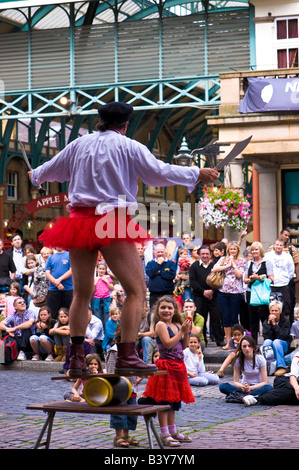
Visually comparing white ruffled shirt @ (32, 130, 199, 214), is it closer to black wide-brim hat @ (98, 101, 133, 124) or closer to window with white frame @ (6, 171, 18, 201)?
black wide-brim hat @ (98, 101, 133, 124)

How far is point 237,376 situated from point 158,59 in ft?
46.1

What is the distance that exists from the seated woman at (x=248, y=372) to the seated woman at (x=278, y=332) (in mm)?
1246

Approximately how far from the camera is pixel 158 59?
23.2 metres

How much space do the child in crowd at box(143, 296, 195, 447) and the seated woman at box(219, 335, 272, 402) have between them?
2.52 meters

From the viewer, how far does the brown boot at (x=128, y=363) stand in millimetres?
6098

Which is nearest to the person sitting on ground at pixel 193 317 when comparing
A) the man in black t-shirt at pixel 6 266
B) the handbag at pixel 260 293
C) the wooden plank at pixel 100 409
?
the handbag at pixel 260 293

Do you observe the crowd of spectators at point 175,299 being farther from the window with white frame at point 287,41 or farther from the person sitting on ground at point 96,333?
the window with white frame at point 287,41

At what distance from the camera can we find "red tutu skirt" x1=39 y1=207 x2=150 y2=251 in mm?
5895

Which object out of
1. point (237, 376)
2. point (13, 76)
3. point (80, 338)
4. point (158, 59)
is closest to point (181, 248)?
point (237, 376)

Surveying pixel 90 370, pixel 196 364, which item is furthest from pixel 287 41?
pixel 90 370

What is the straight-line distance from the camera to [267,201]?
906 inches

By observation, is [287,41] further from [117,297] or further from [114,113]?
[114,113]

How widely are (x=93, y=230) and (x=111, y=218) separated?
149 millimetres

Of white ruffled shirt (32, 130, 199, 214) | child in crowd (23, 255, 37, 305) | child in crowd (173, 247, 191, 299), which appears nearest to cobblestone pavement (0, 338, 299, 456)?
white ruffled shirt (32, 130, 199, 214)
